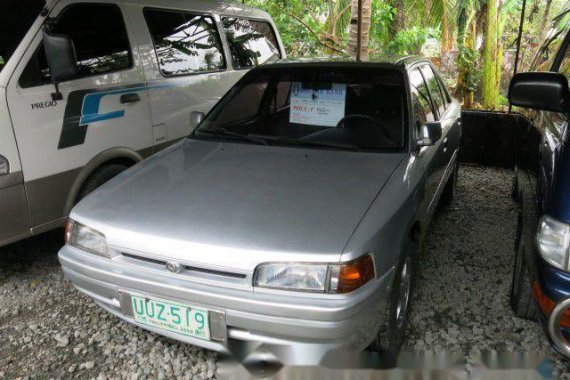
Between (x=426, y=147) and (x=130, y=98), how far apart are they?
2253mm

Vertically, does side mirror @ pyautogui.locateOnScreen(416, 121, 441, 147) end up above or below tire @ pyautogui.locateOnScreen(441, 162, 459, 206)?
above

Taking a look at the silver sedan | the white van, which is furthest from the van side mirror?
the silver sedan

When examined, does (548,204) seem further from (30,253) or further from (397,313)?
(30,253)

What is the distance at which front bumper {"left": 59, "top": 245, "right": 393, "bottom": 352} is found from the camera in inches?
67.1

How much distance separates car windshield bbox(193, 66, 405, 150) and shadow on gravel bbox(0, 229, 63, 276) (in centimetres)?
157

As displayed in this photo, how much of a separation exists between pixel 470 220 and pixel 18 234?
3631 millimetres

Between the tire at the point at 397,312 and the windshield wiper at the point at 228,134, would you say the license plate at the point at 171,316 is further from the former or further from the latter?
the windshield wiper at the point at 228,134

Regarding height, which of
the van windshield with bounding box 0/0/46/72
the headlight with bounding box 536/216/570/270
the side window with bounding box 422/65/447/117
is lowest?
the headlight with bounding box 536/216/570/270

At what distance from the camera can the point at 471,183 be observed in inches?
205

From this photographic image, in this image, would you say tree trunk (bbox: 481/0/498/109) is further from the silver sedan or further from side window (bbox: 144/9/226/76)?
the silver sedan

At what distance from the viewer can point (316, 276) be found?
1732 millimetres

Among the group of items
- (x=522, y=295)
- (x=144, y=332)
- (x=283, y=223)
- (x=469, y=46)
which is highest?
(x=469, y=46)

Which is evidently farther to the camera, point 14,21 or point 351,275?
point 14,21

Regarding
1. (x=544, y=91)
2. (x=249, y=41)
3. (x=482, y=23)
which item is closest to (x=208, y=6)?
(x=249, y=41)
